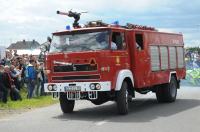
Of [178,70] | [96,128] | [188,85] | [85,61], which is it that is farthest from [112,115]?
[188,85]

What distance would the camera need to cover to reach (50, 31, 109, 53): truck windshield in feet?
50.1

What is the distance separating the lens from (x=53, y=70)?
15.8 metres

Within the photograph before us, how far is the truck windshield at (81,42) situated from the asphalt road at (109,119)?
199cm

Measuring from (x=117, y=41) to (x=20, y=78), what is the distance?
29.3 ft

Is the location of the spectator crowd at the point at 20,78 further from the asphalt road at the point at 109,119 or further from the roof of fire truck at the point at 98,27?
the roof of fire truck at the point at 98,27

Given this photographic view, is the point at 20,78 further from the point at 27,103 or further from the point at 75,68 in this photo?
the point at 75,68

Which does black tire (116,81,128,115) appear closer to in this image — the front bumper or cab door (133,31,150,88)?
the front bumper

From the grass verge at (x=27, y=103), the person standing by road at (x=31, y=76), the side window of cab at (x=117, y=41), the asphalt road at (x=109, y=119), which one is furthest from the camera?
the person standing by road at (x=31, y=76)

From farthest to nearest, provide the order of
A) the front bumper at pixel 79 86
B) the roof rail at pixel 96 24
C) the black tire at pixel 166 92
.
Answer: the black tire at pixel 166 92
the roof rail at pixel 96 24
the front bumper at pixel 79 86

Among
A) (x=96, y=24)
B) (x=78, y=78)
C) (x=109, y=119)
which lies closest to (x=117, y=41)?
(x=96, y=24)

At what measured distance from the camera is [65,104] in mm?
16500

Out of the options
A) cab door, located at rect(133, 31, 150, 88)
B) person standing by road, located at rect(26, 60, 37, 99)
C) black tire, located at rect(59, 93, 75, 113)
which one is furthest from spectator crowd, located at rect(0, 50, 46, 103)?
cab door, located at rect(133, 31, 150, 88)

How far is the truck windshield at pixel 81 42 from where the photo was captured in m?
15.3

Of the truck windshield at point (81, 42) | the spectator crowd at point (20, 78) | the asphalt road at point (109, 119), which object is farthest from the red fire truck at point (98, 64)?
the spectator crowd at point (20, 78)
